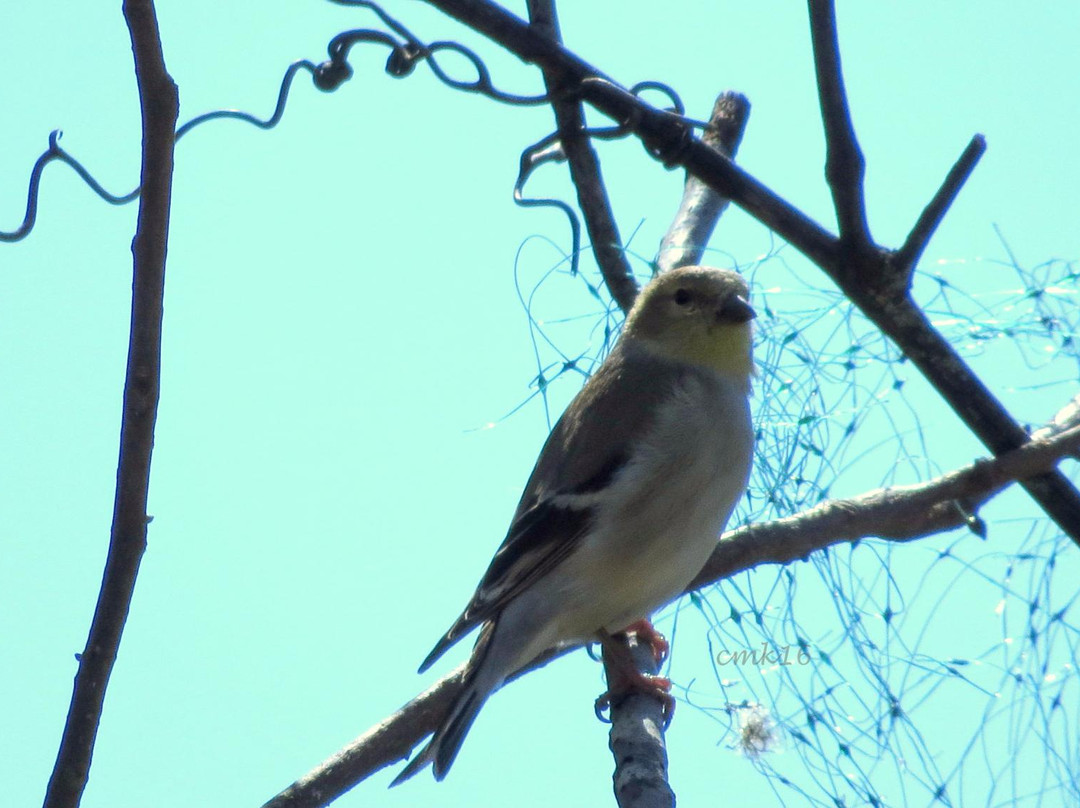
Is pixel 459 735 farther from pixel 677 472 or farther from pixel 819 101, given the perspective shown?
pixel 819 101

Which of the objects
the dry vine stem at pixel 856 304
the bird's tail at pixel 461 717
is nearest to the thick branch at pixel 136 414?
the dry vine stem at pixel 856 304

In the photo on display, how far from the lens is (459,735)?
2.96 metres

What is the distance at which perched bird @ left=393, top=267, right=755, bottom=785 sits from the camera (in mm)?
3371

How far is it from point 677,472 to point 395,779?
1121 millimetres

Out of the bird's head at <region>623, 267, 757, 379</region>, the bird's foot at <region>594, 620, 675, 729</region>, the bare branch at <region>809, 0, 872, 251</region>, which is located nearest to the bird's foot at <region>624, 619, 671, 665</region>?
the bird's foot at <region>594, 620, 675, 729</region>

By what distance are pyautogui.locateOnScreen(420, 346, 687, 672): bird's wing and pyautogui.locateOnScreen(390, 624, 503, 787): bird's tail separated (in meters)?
0.09

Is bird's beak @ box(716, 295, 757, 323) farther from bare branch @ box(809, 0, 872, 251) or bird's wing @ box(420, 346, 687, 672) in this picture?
bare branch @ box(809, 0, 872, 251)

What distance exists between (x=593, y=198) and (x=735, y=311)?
0.60m

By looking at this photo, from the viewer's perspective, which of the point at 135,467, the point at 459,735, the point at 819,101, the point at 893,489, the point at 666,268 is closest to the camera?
the point at 135,467

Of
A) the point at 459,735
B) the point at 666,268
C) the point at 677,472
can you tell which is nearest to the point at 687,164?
the point at 677,472

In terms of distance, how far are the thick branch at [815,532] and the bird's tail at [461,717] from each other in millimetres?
93

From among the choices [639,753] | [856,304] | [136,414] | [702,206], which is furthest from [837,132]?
[136,414]

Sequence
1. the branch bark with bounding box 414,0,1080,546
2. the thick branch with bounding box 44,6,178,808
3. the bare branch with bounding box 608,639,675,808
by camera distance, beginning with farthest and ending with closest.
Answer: the branch bark with bounding box 414,0,1080,546 < the bare branch with bounding box 608,639,675,808 < the thick branch with bounding box 44,6,178,808

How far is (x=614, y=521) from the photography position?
136 inches
